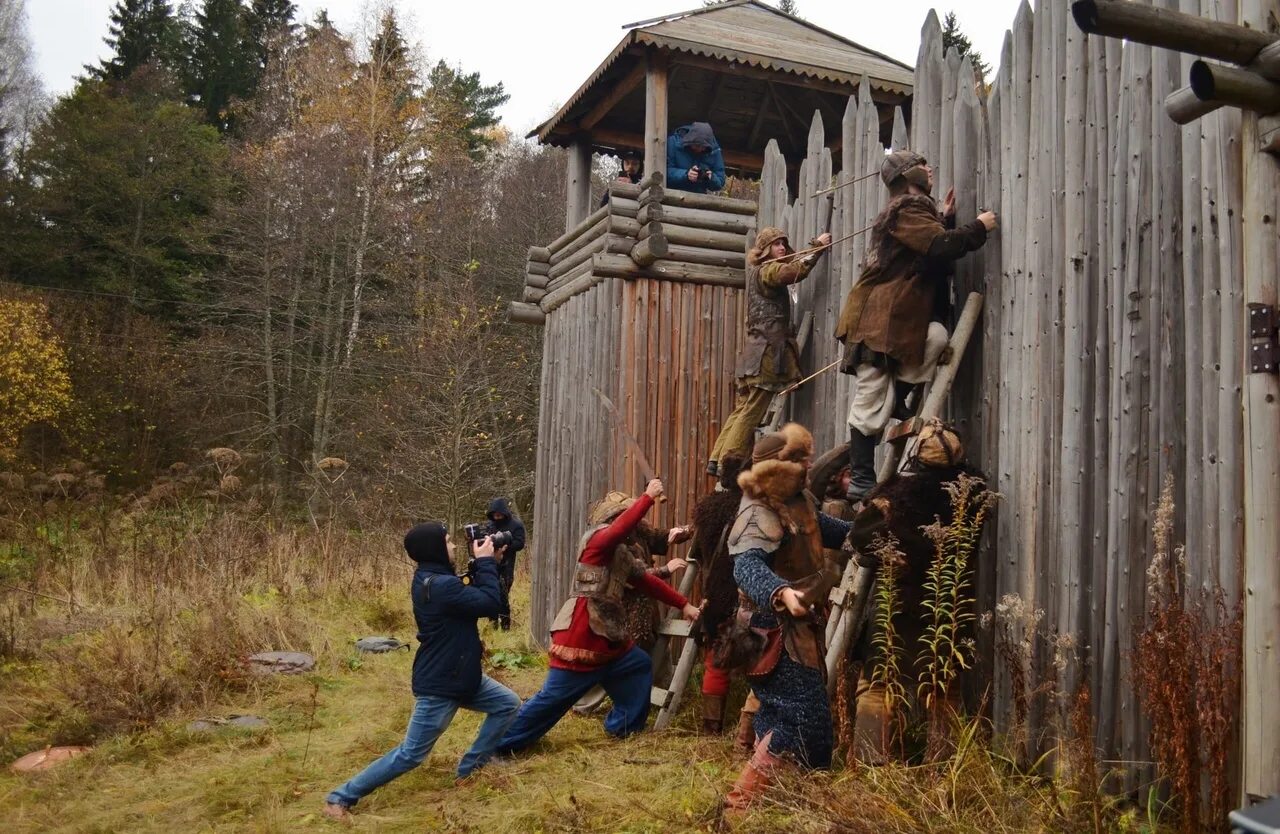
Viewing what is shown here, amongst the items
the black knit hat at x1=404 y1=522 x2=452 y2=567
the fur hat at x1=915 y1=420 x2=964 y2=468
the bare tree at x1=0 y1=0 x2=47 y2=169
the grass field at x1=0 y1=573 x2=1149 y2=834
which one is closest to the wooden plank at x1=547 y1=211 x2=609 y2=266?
the black knit hat at x1=404 y1=522 x2=452 y2=567

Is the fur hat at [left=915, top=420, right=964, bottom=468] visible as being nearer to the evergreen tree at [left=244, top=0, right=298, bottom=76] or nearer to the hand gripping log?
the hand gripping log

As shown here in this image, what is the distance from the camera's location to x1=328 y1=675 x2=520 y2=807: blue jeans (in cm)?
577

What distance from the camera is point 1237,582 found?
3.89 m

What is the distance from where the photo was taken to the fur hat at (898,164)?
5.82 metres

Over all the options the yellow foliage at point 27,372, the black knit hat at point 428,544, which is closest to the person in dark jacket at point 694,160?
the black knit hat at point 428,544

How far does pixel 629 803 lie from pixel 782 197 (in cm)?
500

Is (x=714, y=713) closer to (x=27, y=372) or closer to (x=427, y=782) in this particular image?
(x=427, y=782)

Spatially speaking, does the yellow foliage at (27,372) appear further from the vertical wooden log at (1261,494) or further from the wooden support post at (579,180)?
the vertical wooden log at (1261,494)

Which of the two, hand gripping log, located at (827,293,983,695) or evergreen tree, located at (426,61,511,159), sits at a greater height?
evergreen tree, located at (426,61,511,159)

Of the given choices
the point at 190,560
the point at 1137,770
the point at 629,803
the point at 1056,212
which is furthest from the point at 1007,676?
the point at 190,560

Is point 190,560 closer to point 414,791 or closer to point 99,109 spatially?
point 414,791

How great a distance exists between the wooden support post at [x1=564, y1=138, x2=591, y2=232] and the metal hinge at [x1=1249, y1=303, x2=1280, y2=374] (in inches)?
334

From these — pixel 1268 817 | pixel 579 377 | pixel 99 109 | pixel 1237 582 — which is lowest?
pixel 1268 817

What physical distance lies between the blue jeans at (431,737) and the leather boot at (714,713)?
3.97ft
